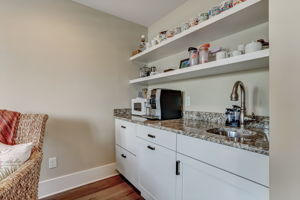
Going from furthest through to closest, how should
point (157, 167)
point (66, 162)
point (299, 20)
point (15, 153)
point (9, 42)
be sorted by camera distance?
1. point (66, 162)
2. point (9, 42)
3. point (157, 167)
4. point (15, 153)
5. point (299, 20)

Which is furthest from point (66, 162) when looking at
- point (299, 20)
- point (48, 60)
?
point (299, 20)

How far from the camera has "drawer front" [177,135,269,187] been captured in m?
0.72

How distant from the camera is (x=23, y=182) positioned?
34.9 inches

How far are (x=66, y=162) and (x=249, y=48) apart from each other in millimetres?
2183

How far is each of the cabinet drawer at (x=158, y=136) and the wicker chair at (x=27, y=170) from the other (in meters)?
0.87

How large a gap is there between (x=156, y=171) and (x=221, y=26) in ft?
4.62

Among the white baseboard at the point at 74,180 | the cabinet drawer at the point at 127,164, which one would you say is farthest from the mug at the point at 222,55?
the white baseboard at the point at 74,180

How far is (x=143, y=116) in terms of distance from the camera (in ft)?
6.29

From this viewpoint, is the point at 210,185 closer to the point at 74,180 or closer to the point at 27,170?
the point at 27,170

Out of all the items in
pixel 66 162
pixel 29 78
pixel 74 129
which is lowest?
pixel 66 162

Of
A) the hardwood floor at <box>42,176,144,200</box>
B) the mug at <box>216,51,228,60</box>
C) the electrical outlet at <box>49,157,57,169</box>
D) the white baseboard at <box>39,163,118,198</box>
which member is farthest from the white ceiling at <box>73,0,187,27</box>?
the hardwood floor at <box>42,176,144,200</box>

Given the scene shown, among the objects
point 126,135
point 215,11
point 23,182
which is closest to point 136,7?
point 215,11

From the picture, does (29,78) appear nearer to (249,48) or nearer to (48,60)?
(48,60)

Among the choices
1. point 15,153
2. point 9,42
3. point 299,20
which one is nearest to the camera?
point 299,20
